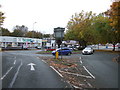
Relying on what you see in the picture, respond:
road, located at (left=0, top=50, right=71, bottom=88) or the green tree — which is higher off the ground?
the green tree

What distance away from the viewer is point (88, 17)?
148 ft

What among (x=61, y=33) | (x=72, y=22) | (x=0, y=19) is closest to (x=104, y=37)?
(x=72, y=22)

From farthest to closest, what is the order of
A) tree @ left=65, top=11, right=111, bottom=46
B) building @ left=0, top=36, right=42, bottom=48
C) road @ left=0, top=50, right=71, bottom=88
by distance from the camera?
building @ left=0, top=36, right=42, bottom=48, tree @ left=65, top=11, right=111, bottom=46, road @ left=0, top=50, right=71, bottom=88

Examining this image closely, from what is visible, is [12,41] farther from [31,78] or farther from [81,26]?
[31,78]

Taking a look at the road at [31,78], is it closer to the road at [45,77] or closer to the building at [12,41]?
the road at [45,77]

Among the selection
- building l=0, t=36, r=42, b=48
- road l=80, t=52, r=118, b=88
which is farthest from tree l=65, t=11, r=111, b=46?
road l=80, t=52, r=118, b=88

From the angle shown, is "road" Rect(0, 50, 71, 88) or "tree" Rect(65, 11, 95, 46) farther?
"tree" Rect(65, 11, 95, 46)

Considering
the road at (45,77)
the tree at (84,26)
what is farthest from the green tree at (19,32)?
the road at (45,77)

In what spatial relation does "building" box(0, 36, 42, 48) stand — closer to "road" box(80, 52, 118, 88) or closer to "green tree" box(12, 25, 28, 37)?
"green tree" box(12, 25, 28, 37)

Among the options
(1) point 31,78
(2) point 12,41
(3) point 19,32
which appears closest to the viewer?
(1) point 31,78

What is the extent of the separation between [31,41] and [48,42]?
904cm

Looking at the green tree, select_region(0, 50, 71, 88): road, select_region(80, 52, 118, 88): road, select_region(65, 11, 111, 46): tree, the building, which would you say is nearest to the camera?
select_region(0, 50, 71, 88): road

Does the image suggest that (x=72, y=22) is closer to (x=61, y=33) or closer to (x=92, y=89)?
(x=61, y=33)

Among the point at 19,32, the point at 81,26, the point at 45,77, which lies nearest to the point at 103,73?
the point at 45,77
